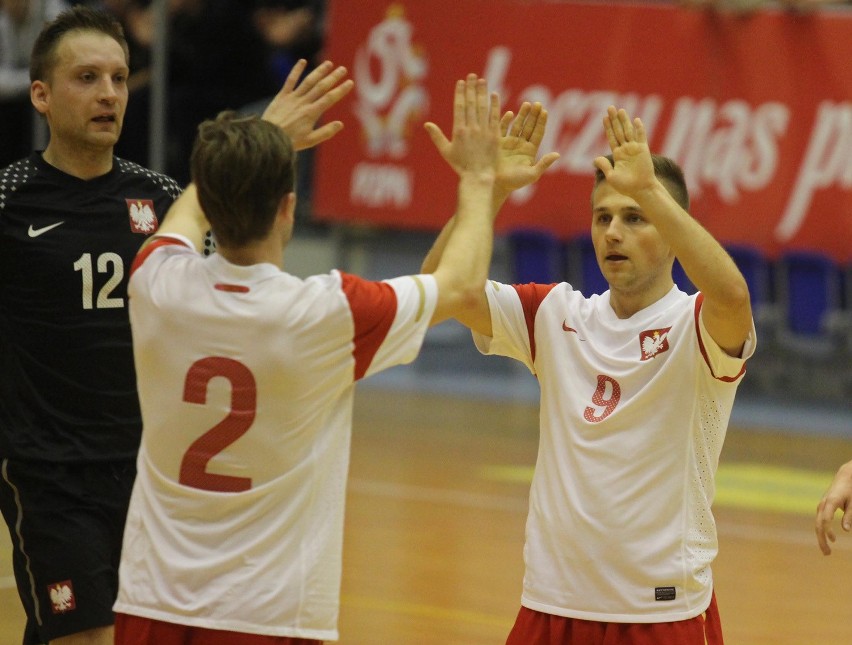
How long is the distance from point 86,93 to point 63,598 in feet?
5.19

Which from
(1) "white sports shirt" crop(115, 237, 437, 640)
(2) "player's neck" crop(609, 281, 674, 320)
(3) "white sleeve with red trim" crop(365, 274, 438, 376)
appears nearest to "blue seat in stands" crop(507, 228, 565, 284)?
(2) "player's neck" crop(609, 281, 674, 320)

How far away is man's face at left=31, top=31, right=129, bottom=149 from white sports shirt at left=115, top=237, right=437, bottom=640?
4.65ft

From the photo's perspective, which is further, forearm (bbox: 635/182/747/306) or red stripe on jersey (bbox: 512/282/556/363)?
red stripe on jersey (bbox: 512/282/556/363)

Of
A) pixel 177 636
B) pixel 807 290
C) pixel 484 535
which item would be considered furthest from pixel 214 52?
pixel 177 636

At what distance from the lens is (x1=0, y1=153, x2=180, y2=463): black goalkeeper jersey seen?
187 inches

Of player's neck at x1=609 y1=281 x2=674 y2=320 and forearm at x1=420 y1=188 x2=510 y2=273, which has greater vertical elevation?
forearm at x1=420 y1=188 x2=510 y2=273

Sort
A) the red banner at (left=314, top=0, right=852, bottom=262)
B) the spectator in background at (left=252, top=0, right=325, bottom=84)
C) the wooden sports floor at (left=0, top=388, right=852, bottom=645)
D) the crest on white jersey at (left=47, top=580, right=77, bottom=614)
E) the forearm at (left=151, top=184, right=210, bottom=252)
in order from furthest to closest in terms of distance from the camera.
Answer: the spectator in background at (left=252, top=0, right=325, bottom=84) → the red banner at (left=314, top=0, right=852, bottom=262) → the wooden sports floor at (left=0, top=388, right=852, bottom=645) → the crest on white jersey at (left=47, top=580, right=77, bottom=614) → the forearm at (left=151, top=184, right=210, bottom=252)

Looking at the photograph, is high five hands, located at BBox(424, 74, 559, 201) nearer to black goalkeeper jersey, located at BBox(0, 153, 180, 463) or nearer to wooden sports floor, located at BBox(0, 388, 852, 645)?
black goalkeeper jersey, located at BBox(0, 153, 180, 463)

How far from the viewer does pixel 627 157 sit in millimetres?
3975

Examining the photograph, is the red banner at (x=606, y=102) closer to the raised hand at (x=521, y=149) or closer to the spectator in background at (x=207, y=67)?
the spectator in background at (x=207, y=67)

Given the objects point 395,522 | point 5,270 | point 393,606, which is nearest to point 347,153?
point 395,522

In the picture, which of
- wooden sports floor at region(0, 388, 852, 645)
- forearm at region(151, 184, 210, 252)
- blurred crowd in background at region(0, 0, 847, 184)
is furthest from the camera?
blurred crowd in background at region(0, 0, 847, 184)

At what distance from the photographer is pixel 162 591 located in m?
3.55

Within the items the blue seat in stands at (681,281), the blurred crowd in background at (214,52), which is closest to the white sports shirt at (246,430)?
the blue seat in stands at (681,281)
